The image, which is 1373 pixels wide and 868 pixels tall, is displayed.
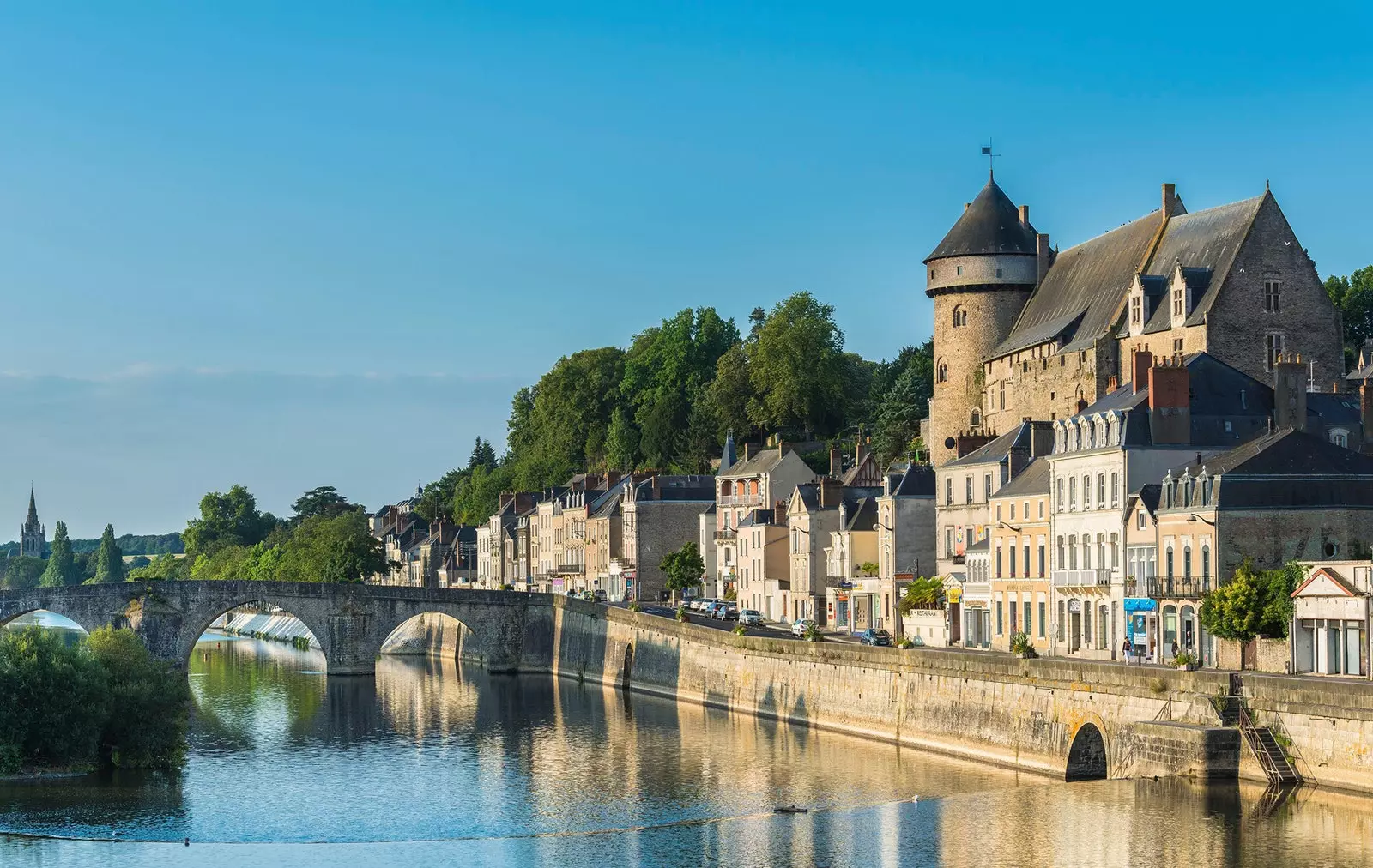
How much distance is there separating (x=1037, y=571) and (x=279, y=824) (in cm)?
2045

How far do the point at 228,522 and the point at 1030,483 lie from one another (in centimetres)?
11640

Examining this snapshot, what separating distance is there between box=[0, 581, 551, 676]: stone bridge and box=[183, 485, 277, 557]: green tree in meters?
83.3

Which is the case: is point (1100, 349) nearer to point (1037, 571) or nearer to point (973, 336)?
point (973, 336)

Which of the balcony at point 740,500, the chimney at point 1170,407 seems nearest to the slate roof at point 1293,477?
the chimney at point 1170,407

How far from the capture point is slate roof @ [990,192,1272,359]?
59.9 metres

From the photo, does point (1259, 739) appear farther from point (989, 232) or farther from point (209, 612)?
point (209, 612)

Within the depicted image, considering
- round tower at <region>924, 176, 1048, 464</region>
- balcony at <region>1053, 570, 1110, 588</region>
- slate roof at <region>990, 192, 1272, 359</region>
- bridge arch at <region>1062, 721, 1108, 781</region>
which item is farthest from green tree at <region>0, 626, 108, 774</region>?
round tower at <region>924, 176, 1048, 464</region>

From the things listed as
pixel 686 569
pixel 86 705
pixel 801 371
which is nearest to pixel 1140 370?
pixel 86 705

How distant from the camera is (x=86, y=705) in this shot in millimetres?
44125

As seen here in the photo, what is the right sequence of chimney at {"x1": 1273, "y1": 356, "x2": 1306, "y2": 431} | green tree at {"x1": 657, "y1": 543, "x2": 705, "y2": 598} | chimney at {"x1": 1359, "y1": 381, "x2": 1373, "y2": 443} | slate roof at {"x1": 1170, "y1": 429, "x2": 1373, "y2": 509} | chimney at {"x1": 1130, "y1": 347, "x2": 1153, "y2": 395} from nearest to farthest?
slate roof at {"x1": 1170, "y1": 429, "x2": 1373, "y2": 509}
chimney at {"x1": 1273, "y1": 356, "x2": 1306, "y2": 431}
chimney at {"x1": 1359, "y1": 381, "x2": 1373, "y2": 443}
chimney at {"x1": 1130, "y1": 347, "x2": 1153, "y2": 395}
green tree at {"x1": 657, "y1": 543, "x2": 705, "y2": 598}

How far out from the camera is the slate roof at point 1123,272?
5994cm

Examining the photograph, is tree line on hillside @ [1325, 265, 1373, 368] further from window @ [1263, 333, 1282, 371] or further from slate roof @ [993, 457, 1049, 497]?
slate roof @ [993, 457, 1049, 497]

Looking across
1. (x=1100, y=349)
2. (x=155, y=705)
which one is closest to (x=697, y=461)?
(x=1100, y=349)

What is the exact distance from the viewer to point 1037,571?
50.3 m
